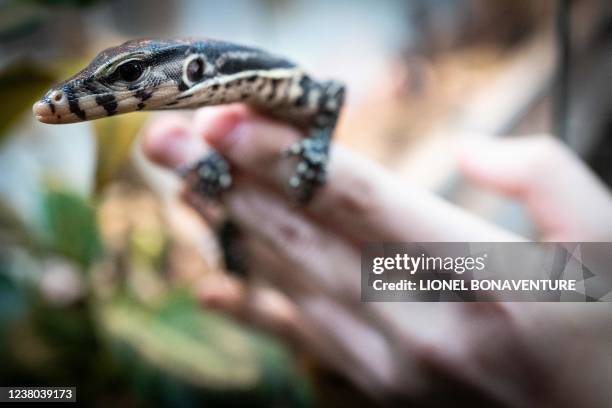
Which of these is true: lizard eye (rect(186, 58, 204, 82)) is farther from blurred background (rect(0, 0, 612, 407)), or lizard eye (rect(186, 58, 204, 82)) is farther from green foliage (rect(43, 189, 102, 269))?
green foliage (rect(43, 189, 102, 269))

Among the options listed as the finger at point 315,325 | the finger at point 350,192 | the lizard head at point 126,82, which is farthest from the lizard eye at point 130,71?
the finger at point 315,325

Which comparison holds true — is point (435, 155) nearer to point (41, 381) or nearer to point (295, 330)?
point (295, 330)

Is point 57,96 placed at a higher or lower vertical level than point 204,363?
higher

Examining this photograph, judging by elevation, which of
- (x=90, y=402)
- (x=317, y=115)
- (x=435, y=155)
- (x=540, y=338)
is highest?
(x=435, y=155)

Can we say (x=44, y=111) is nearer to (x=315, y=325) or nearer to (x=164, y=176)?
(x=315, y=325)

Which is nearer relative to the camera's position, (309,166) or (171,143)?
(309,166)

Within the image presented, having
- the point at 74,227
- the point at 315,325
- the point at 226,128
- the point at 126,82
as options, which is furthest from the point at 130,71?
the point at 74,227

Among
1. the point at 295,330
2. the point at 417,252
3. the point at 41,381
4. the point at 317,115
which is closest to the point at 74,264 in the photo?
the point at 41,381

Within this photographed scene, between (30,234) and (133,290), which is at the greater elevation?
(30,234)
